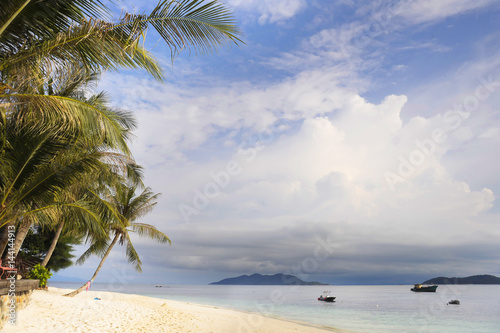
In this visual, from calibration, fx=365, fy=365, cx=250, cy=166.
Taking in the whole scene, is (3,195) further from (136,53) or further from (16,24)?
(136,53)

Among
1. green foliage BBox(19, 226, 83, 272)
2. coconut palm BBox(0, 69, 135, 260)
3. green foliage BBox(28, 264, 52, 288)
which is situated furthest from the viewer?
green foliage BBox(19, 226, 83, 272)

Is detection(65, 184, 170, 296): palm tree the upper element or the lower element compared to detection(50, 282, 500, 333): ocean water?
upper

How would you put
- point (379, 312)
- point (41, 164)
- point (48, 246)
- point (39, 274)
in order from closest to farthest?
point (41, 164)
point (39, 274)
point (48, 246)
point (379, 312)

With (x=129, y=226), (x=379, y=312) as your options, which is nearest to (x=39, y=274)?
(x=129, y=226)

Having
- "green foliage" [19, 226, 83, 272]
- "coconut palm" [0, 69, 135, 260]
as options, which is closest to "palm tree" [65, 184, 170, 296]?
"green foliage" [19, 226, 83, 272]

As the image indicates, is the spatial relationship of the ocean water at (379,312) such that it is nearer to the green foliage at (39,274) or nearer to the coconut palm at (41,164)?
the green foliage at (39,274)

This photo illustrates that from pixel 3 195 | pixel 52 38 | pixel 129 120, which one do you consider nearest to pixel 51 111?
pixel 52 38

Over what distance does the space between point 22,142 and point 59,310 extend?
540 cm

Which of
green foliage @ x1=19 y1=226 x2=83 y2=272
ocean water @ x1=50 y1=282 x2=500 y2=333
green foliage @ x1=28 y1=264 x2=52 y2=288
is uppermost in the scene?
green foliage @ x1=19 y1=226 x2=83 y2=272

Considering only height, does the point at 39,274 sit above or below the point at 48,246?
below

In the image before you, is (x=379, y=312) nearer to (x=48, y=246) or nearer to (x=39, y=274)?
(x=48, y=246)

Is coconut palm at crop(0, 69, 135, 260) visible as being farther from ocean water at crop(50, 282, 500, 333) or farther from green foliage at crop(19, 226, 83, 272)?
green foliage at crop(19, 226, 83, 272)

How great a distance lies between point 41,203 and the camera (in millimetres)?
7383

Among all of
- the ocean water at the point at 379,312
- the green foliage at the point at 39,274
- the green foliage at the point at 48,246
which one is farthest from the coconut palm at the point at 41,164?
the green foliage at the point at 48,246
